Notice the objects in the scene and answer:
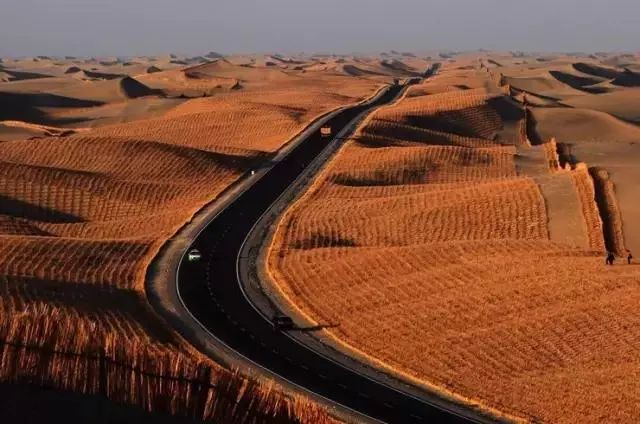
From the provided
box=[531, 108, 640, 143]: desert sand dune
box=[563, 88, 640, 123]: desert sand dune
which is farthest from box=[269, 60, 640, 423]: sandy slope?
box=[563, 88, 640, 123]: desert sand dune

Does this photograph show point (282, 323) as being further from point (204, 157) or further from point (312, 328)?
point (204, 157)

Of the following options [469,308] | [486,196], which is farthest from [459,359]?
[486,196]

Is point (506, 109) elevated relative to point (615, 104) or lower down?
elevated

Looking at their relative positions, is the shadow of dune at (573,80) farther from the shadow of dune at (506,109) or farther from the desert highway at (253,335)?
the desert highway at (253,335)

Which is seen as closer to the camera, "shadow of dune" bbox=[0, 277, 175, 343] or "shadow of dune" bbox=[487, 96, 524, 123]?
"shadow of dune" bbox=[0, 277, 175, 343]

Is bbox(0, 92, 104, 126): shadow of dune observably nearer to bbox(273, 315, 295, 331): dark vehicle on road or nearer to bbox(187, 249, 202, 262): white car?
bbox(187, 249, 202, 262): white car

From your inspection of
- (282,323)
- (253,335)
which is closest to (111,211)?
(282,323)
